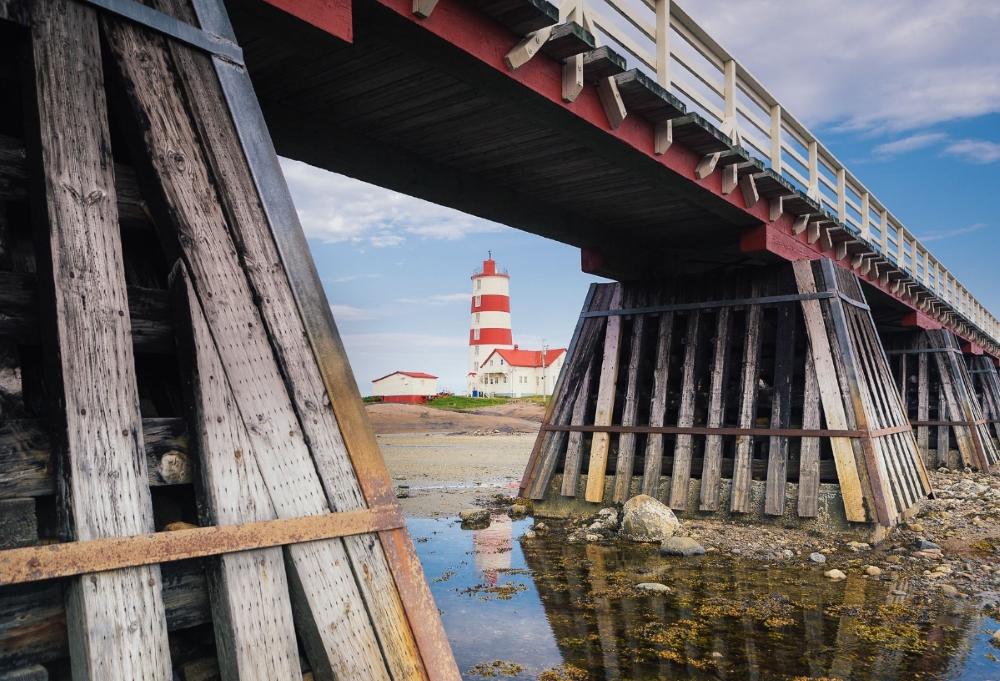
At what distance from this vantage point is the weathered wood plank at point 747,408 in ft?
26.5

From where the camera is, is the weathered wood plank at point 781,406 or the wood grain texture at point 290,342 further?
the weathered wood plank at point 781,406

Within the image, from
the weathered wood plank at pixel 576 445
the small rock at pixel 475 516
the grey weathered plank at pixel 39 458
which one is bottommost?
the small rock at pixel 475 516

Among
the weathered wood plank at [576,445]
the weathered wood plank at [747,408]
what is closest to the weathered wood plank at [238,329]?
the weathered wood plank at [747,408]

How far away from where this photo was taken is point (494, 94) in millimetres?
5074

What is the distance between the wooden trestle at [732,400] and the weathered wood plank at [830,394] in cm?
1

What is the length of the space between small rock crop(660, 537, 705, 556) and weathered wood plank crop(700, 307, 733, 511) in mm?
1213

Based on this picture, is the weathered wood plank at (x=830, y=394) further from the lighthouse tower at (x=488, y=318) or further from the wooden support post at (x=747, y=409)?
the lighthouse tower at (x=488, y=318)

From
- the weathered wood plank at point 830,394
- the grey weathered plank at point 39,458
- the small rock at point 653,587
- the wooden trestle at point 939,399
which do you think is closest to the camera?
the grey weathered plank at point 39,458

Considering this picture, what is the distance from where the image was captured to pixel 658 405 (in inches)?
355

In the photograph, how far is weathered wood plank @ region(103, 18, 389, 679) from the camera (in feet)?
8.02

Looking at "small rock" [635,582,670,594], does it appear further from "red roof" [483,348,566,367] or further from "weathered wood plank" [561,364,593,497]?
"red roof" [483,348,566,367]

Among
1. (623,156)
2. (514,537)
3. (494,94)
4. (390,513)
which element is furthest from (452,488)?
(390,513)

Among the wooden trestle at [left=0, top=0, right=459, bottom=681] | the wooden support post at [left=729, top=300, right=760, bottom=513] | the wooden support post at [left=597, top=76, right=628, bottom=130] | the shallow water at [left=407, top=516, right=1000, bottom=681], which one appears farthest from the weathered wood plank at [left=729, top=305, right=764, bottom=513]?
the wooden trestle at [left=0, top=0, right=459, bottom=681]

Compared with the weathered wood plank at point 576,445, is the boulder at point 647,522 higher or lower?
lower
